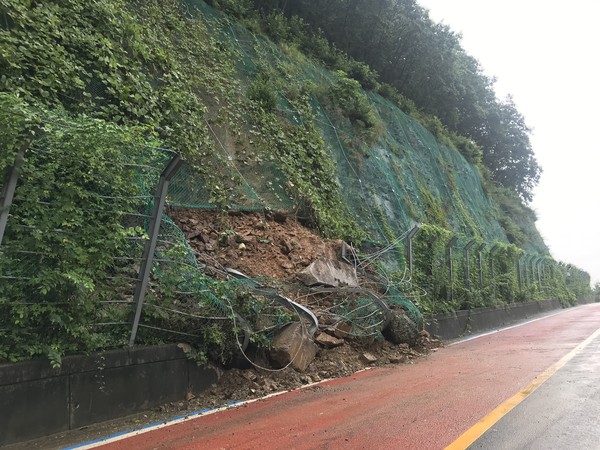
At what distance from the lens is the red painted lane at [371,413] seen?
13.9 feet

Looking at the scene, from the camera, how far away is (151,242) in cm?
582

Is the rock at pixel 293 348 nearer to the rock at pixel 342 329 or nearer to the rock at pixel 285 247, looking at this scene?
the rock at pixel 342 329

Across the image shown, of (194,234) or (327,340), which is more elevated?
(194,234)

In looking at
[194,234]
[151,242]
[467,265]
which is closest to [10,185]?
[151,242]

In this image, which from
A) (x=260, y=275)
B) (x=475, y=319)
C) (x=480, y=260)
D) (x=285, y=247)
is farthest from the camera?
(x=480, y=260)

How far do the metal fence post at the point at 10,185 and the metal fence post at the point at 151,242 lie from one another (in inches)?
63.6

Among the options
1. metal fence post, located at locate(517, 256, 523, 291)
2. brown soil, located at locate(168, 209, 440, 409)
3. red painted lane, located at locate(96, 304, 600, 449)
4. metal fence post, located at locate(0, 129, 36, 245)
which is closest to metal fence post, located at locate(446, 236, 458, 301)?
brown soil, located at locate(168, 209, 440, 409)

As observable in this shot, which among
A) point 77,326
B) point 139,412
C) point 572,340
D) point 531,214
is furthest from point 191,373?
point 531,214

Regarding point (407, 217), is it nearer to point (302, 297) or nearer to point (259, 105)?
point (259, 105)

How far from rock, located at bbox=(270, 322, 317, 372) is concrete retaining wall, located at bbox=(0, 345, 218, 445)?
3.92 ft

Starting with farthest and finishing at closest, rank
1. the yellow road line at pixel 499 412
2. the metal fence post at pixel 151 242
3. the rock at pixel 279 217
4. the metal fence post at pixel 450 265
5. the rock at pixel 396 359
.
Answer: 1. the metal fence post at pixel 450 265
2. the rock at pixel 279 217
3. the rock at pixel 396 359
4. the metal fence post at pixel 151 242
5. the yellow road line at pixel 499 412

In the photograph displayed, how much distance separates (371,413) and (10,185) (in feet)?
14.7

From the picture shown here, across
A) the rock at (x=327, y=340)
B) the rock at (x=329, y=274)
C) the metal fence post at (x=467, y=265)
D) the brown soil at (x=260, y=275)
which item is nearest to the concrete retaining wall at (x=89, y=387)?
the brown soil at (x=260, y=275)

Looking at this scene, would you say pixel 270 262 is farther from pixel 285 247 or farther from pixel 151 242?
pixel 151 242
